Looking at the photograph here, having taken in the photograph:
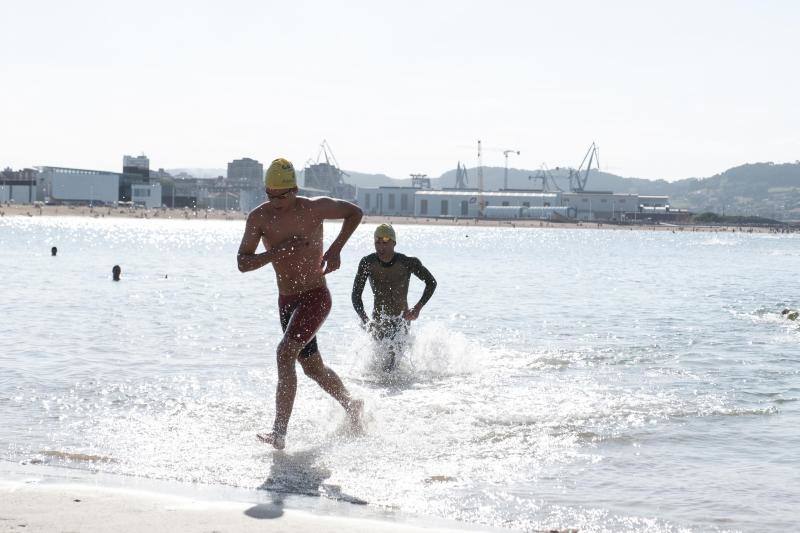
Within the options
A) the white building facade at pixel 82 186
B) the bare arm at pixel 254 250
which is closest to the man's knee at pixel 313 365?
the bare arm at pixel 254 250

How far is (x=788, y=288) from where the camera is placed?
36.6m

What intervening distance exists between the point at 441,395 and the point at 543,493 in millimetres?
3875

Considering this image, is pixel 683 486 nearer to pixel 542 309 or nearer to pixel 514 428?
pixel 514 428

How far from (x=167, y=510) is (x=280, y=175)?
2.50 meters

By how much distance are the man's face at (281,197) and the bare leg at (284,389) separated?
0.95m

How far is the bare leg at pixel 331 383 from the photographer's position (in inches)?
295

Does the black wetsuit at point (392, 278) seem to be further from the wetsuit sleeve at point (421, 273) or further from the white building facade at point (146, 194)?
the white building facade at point (146, 194)

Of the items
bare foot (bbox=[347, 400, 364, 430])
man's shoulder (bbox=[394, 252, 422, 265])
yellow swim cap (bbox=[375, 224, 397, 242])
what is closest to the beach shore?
bare foot (bbox=[347, 400, 364, 430])

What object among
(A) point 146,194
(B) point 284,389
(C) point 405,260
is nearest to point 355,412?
(B) point 284,389

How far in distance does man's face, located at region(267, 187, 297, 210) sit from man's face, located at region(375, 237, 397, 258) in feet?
11.6

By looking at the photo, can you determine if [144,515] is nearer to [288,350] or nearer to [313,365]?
[288,350]

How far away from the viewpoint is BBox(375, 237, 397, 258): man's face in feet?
34.8

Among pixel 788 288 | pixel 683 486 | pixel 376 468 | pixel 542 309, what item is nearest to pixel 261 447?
pixel 376 468

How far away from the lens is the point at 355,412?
8094 millimetres
